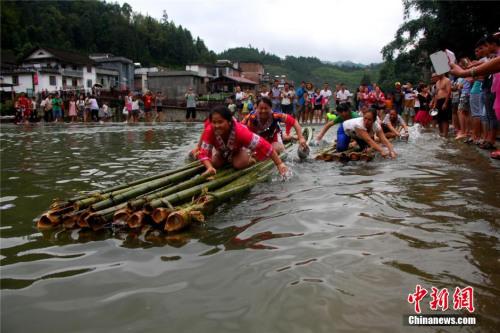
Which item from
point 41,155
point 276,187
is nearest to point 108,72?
point 41,155

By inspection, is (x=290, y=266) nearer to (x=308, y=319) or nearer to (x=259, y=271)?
(x=259, y=271)

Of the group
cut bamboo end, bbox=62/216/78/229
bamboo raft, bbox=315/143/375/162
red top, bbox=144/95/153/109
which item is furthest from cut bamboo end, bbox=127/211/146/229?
red top, bbox=144/95/153/109

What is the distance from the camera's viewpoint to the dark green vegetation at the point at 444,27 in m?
22.9

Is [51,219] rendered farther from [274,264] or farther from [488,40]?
[488,40]

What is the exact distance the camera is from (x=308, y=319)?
7.50ft

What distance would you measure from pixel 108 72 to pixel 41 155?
57.9m

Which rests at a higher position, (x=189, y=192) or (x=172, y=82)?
(x=172, y=82)

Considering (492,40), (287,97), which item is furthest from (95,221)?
(287,97)

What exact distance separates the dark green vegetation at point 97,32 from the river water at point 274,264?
6571cm

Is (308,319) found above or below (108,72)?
below

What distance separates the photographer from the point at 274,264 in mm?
3010

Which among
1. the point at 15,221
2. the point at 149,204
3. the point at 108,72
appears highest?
the point at 108,72

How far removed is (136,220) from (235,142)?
7.24 ft

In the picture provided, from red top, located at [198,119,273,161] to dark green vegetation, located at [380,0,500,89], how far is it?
851 inches
